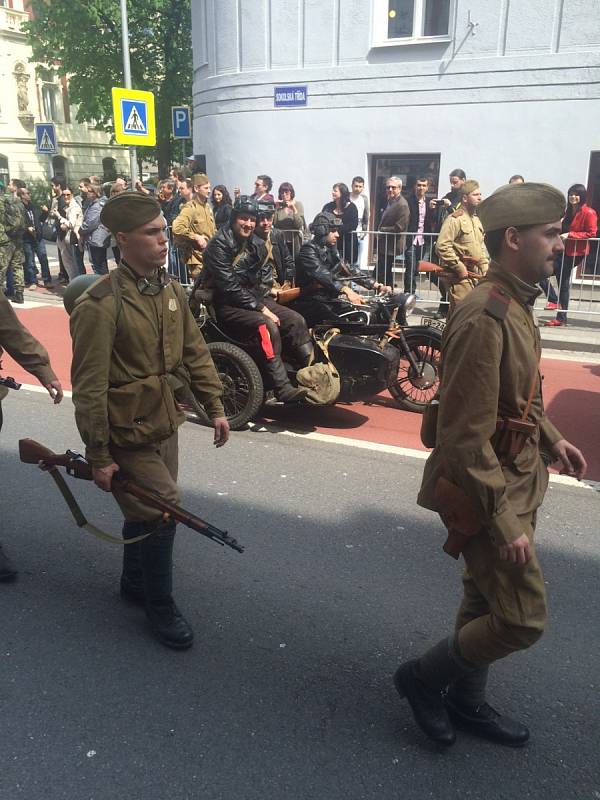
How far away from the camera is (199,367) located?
333 cm

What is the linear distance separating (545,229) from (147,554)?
6.66ft

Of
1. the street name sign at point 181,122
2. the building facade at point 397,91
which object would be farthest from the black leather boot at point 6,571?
the street name sign at point 181,122

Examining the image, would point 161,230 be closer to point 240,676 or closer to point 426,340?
point 240,676

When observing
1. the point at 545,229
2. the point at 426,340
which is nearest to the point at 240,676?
the point at 545,229

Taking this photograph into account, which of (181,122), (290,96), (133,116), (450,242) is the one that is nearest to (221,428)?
(450,242)

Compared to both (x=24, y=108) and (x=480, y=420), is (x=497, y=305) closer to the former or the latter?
(x=480, y=420)

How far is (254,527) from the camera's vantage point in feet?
14.0

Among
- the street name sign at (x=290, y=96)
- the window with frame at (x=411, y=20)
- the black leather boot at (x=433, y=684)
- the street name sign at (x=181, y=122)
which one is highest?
the window with frame at (x=411, y=20)

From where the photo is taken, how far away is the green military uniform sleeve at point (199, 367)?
10.7 ft

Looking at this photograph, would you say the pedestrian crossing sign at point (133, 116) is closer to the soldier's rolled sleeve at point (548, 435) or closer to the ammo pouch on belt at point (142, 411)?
the ammo pouch on belt at point (142, 411)

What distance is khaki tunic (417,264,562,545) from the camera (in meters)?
2.16

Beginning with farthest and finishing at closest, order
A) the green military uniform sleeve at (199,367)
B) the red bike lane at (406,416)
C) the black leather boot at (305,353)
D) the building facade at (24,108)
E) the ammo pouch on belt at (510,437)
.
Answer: the building facade at (24,108) < the black leather boot at (305,353) < the red bike lane at (406,416) < the green military uniform sleeve at (199,367) < the ammo pouch on belt at (510,437)

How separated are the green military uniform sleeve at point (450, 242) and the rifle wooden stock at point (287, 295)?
6.35ft

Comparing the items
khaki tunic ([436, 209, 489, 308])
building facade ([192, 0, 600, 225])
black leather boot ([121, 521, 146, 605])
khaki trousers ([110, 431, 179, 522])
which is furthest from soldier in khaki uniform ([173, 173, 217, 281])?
khaki trousers ([110, 431, 179, 522])
